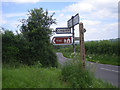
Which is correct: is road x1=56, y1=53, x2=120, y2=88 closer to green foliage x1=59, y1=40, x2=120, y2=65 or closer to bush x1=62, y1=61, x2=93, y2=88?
bush x1=62, y1=61, x2=93, y2=88

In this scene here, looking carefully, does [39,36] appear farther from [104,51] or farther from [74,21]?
[104,51]

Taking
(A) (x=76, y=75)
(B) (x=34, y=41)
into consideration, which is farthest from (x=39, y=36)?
(A) (x=76, y=75)

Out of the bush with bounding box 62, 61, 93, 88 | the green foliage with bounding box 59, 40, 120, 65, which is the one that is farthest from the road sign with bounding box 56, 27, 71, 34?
the green foliage with bounding box 59, 40, 120, 65

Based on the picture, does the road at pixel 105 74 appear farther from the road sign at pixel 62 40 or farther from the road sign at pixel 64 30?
the road sign at pixel 64 30

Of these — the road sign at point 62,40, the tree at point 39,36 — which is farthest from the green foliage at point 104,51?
the road sign at point 62,40

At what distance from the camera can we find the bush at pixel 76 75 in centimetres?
560

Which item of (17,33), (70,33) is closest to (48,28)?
(17,33)

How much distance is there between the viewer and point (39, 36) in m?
11.9

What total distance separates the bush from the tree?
5.42m

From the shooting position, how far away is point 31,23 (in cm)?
1204

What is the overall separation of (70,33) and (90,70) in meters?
1.94

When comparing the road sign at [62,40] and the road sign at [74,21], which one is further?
the road sign at [62,40]

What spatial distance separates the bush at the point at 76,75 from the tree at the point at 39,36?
17.8 ft

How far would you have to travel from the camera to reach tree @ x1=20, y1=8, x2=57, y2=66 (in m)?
11.6
